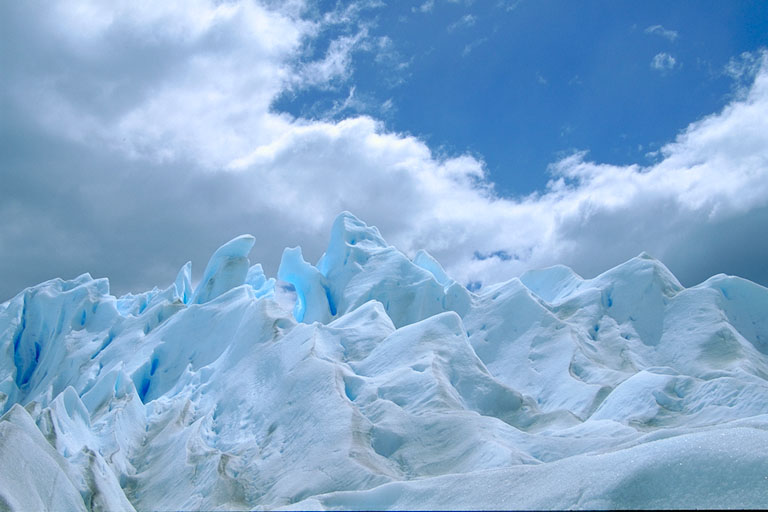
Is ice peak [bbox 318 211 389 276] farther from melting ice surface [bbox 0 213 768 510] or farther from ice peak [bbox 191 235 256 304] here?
ice peak [bbox 191 235 256 304]

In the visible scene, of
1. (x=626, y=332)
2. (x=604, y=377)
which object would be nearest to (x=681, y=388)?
(x=604, y=377)

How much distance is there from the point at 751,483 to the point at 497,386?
9.12 meters

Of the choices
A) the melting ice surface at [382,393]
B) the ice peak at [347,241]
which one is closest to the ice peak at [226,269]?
the melting ice surface at [382,393]

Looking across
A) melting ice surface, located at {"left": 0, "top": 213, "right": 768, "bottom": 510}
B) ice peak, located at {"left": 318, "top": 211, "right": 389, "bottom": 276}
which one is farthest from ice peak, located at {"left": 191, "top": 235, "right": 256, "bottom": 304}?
ice peak, located at {"left": 318, "top": 211, "right": 389, "bottom": 276}

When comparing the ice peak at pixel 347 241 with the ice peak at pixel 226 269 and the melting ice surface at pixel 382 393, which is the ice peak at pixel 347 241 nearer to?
the melting ice surface at pixel 382 393

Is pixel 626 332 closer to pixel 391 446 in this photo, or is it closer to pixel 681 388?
pixel 681 388

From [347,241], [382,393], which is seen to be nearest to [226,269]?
[347,241]

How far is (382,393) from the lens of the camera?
44.9 feet

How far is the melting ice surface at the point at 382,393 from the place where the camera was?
23.5 ft

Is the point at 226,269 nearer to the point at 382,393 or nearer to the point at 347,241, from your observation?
the point at 347,241

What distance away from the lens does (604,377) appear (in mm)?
18672

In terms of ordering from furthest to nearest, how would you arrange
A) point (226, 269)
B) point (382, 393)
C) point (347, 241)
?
point (347, 241) → point (226, 269) → point (382, 393)

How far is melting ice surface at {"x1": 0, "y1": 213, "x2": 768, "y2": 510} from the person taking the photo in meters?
7.18

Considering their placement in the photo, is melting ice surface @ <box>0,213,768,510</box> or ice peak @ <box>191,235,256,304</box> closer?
melting ice surface @ <box>0,213,768,510</box>
